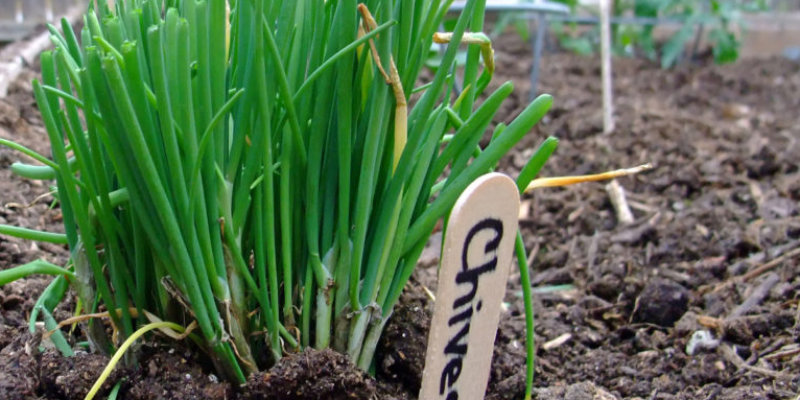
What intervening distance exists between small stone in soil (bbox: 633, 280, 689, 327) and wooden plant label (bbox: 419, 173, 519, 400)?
0.74 m

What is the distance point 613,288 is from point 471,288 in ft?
3.10

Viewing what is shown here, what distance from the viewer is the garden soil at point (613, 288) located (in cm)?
101

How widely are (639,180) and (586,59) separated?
247cm

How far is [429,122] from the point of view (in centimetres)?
108

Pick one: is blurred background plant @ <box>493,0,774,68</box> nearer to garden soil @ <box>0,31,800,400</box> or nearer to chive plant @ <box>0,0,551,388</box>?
garden soil @ <box>0,31,800,400</box>

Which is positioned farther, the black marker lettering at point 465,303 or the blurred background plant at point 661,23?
the blurred background plant at point 661,23

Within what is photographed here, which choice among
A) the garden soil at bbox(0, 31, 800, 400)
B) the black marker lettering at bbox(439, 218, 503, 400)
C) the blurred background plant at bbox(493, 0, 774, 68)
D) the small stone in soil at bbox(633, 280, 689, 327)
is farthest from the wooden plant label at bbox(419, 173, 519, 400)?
the blurred background plant at bbox(493, 0, 774, 68)

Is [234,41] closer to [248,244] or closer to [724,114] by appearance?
[248,244]

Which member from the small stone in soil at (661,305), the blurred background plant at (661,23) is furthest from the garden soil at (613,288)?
the blurred background plant at (661,23)

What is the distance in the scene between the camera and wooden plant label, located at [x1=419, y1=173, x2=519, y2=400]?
90 centimetres

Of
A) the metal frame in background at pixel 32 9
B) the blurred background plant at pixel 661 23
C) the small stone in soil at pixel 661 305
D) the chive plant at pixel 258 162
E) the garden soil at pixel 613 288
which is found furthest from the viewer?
the blurred background plant at pixel 661 23

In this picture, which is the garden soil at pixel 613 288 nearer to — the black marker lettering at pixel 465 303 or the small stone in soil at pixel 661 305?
the small stone in soil at pixel 661 305

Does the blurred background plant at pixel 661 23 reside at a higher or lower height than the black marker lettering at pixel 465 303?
lower

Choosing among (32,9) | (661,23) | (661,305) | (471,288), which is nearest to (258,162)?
(471,288)
